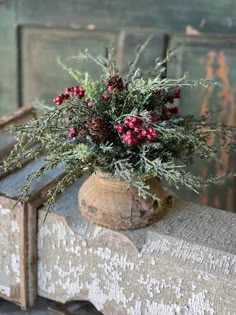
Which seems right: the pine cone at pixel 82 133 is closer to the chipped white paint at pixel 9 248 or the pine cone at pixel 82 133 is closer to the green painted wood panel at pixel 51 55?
the chipped white paint at pixel 9 248

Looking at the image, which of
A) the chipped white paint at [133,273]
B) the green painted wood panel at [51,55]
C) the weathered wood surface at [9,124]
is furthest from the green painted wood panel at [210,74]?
the chipped white paint at [133,273]

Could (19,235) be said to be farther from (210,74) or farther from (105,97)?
(210,74)

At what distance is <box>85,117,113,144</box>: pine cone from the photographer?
0.92 metres

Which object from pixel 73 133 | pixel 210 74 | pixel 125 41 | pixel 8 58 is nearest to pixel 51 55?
pixel 8 58

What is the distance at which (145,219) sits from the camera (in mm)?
1001

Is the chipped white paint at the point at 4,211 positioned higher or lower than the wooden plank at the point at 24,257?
higher

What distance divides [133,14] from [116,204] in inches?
30.1

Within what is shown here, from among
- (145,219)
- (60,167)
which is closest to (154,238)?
(145,219)

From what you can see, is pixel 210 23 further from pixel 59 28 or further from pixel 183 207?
pixel 183 207

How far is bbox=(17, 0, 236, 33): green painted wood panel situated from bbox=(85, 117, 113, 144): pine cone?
0.71 m

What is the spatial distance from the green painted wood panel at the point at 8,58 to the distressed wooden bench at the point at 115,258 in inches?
26.7

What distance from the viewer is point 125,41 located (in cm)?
160

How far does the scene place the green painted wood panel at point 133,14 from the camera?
153 cm

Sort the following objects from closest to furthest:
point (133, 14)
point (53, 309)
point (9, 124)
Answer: point (53, 309)
point (9, 124)
point (133, 14)
